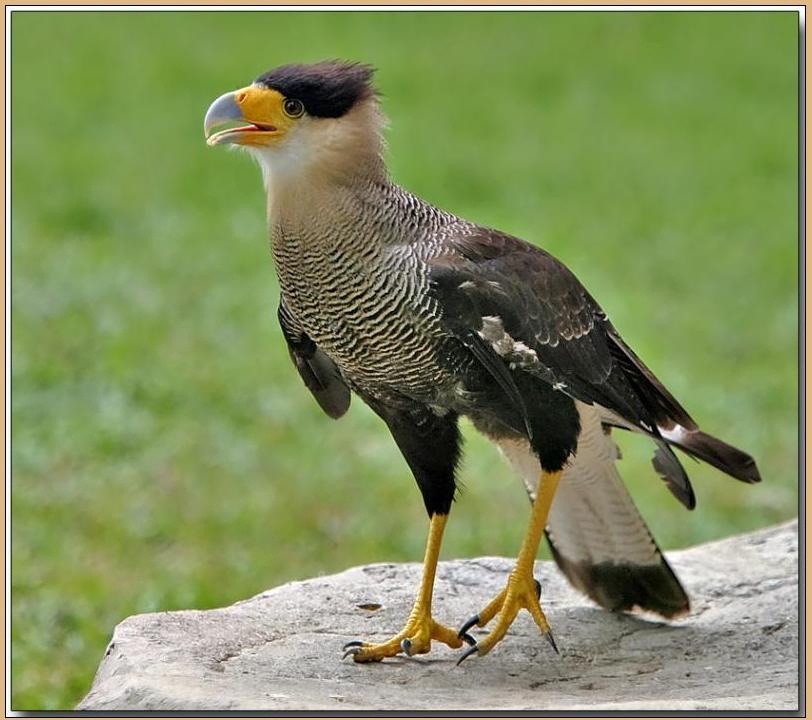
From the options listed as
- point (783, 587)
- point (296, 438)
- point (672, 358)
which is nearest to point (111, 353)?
point (296, 438)

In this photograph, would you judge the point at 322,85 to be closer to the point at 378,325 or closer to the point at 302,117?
the point at 302,117

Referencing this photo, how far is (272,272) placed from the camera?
1154 cm

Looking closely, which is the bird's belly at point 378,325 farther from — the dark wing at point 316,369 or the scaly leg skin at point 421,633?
the scaly leg skin at point 421,633

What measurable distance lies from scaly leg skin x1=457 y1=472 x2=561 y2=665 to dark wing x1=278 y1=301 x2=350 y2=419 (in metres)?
0.86

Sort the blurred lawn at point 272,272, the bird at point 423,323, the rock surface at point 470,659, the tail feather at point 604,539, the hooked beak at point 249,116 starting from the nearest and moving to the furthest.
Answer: the rock surface at point 470,659 → the hooked beak at point 249,116 → the bird at point 423,323 → the tail feather at point 604,539 → the blurred lawn at point 272,272

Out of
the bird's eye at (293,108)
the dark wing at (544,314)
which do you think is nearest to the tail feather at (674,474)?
the dark wing at (544,314)

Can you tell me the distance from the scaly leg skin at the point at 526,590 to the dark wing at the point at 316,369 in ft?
2.83

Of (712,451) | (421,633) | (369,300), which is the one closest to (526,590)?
(421,633)

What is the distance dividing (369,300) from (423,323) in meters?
0.19

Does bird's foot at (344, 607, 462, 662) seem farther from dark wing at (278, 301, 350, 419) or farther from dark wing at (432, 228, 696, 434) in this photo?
dark wing at (432, 228, 696, 434)

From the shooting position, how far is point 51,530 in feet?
26.8

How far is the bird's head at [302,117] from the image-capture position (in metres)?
4.45

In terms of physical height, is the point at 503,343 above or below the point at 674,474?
above

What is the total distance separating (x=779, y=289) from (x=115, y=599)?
684cm
